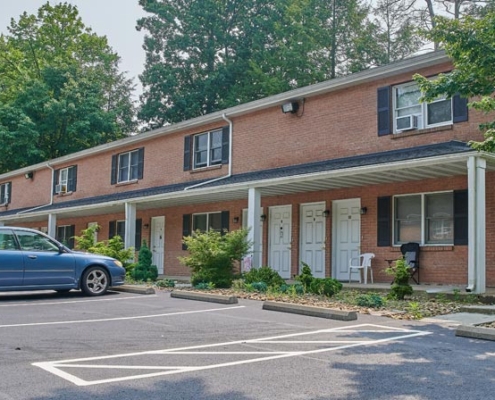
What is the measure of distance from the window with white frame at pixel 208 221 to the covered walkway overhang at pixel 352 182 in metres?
0.50

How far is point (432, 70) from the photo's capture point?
1399cm

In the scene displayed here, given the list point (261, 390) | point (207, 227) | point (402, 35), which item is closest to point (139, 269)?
point (207, 227)

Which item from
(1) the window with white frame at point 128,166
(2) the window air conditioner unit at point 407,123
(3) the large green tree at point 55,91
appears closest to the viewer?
(2) the window air conditioner unit at point 407,123

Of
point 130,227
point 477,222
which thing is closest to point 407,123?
point 477,222

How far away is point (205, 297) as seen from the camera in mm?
11797

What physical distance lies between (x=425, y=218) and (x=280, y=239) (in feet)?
16.1

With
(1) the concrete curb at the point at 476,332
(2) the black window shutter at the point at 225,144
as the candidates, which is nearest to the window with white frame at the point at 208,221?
(2) the black window shutter at the point at 225,144

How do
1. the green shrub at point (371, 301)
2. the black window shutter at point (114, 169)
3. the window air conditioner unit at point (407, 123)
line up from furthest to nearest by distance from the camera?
1. the black window shutter at point (114, 169)
2. the window air conditioner unit at point (407, 123)
3. the green shrub at point (371, 301)

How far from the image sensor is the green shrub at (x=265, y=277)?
13711 mm

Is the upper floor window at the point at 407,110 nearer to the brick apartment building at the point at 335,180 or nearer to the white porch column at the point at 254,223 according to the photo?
the brick apartment building at the point at 335,180

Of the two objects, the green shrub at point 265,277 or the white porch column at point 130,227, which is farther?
the white porch column at point 130,227

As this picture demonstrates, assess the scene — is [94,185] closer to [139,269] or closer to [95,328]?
[139,269]

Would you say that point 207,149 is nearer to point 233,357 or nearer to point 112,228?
point 112,228

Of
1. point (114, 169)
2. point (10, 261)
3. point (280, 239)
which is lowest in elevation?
point (10, 261)
